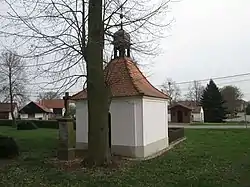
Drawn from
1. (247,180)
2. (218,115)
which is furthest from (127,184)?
(218,115)

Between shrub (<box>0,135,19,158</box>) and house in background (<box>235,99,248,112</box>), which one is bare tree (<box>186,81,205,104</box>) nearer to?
house in background (<box>235,99,248,112</box>)

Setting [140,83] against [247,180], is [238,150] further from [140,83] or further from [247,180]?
[247,180]

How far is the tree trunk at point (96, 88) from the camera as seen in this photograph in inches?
547

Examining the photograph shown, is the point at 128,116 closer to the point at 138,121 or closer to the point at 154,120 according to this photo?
the point at 138,121

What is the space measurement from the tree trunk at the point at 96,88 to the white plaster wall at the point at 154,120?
5.02 metres

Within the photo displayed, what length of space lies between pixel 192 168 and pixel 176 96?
7585 centimetres

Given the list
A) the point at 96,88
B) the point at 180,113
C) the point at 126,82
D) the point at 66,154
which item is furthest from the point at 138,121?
the point at 180,113

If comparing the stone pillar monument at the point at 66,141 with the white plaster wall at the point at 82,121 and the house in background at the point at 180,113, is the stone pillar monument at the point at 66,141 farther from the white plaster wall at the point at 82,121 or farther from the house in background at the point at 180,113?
the house in background at the point at 180,113

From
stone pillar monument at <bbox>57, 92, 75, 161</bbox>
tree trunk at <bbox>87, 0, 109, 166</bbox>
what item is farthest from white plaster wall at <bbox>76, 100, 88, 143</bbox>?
tree trunk at <bbox>87, 0, 109, 166</bbox>

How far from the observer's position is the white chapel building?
60.2ft

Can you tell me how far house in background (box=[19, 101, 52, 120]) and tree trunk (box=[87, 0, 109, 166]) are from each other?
65.9 m

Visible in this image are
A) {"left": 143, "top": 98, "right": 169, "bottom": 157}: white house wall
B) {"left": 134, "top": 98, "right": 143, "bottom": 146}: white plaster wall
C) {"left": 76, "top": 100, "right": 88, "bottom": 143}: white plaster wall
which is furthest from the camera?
{"left": 76, "top": 100, "right": 88, "bottom": 143}: white plaster wall

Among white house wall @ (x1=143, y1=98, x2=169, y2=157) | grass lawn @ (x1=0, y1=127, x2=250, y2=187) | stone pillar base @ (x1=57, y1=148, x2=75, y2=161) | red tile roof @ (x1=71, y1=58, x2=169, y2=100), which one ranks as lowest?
grass lawn @ (x1=0, y1=127, x2=250, y2=187)

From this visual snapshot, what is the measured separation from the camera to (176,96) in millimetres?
88500
